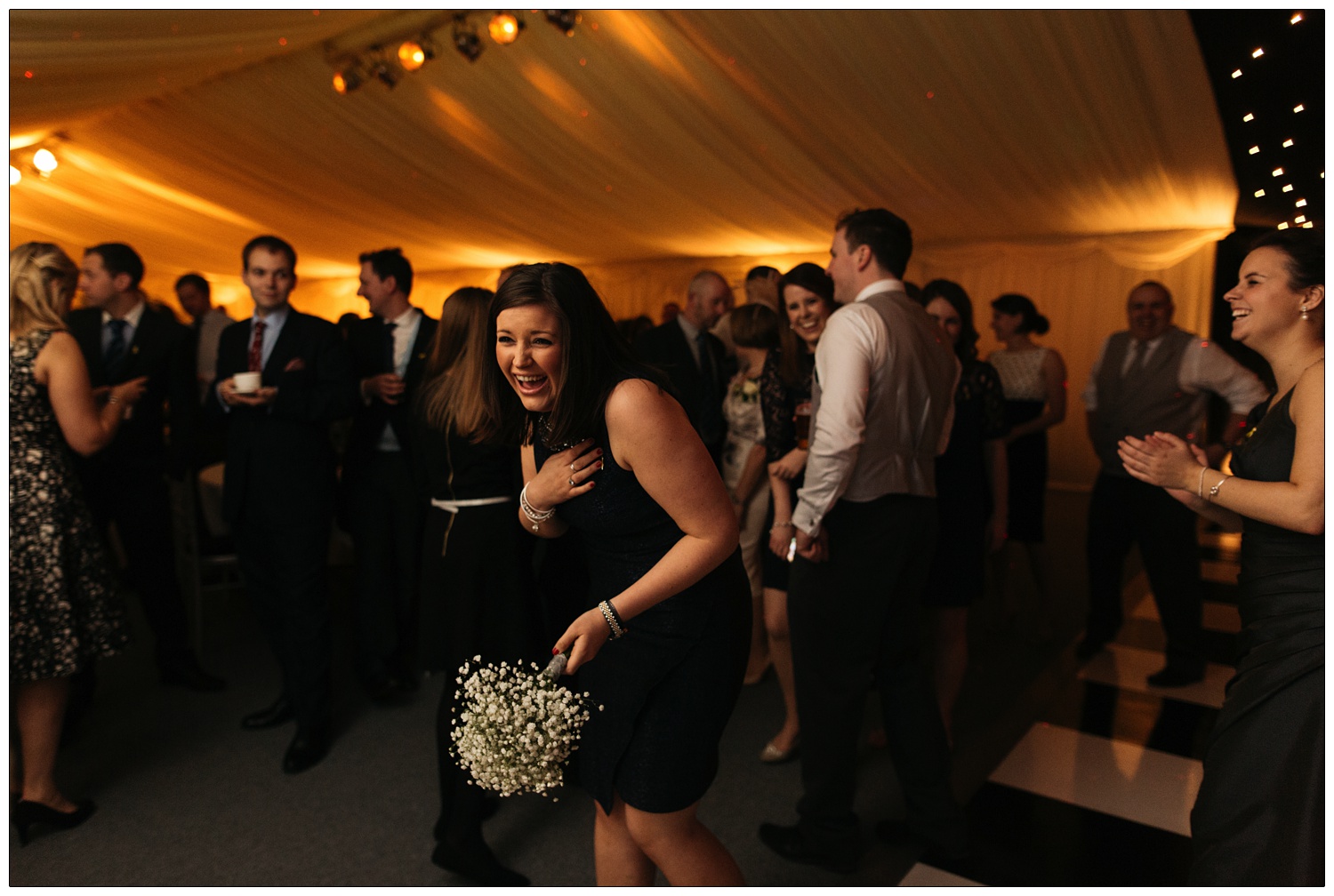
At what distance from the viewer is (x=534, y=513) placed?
5.08 feet

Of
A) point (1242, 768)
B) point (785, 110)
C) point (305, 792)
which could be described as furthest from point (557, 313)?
point (785, 110)

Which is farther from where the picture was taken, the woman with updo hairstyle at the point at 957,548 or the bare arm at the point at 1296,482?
the woman with updo hairstyle at the point at 957,548

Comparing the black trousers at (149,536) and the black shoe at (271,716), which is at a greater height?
the black trousers at (149,536)

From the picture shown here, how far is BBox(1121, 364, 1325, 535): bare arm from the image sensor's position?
1.40 meters

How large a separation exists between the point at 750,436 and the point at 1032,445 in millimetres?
1821

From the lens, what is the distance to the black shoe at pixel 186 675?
329 centimetres

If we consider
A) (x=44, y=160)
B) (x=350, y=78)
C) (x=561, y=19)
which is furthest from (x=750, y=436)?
(x=44, y=160)

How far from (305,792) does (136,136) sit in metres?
6.75

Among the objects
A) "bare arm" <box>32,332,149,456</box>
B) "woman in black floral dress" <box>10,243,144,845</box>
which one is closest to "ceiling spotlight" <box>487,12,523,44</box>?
"woman in black floral dress" <box>10,243,144,845</box>

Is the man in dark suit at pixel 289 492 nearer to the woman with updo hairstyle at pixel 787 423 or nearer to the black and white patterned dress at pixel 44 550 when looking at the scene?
the black and white patterned dress at pixel 44 550

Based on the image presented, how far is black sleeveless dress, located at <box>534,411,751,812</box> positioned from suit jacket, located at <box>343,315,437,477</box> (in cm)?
172

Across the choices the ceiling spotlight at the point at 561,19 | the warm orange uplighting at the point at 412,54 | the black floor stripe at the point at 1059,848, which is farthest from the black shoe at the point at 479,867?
the warm orange uplighting at the point at 412,54

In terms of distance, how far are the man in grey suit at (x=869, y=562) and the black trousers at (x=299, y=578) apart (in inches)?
59.8

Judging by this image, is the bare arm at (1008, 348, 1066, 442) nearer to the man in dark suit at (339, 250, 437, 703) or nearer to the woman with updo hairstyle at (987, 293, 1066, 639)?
the woman with updo hairstyle at (987, 293, 1066, 639)
